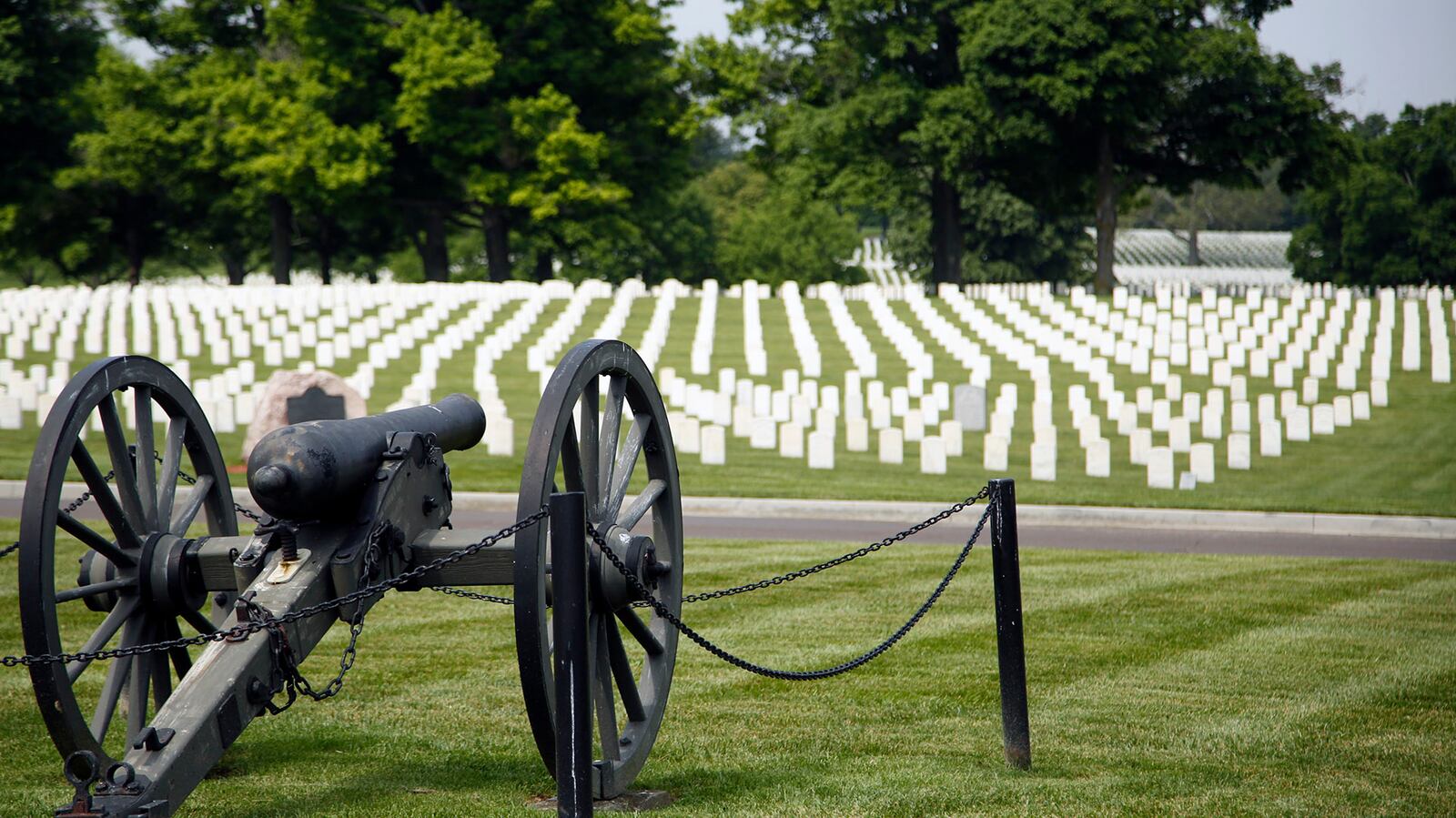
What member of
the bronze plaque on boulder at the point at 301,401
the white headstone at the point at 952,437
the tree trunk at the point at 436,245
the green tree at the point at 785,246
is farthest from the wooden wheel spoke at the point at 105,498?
the green tree at the point at 785,246

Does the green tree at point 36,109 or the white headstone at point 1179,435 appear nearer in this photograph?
the white headstone at point 1179,435

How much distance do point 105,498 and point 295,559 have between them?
2.86 ft

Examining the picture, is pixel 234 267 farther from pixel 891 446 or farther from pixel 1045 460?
pixel 1045 460

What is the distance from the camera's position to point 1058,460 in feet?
59.4

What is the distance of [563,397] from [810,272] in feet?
210

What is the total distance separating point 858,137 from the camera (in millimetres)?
50375

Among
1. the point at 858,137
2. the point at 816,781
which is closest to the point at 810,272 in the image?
the point at 858,137

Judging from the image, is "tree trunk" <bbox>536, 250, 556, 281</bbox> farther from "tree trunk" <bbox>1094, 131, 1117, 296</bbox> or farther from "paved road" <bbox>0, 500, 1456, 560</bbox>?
"paved road" <bbox>0, 500, 1456, 560</bbox>

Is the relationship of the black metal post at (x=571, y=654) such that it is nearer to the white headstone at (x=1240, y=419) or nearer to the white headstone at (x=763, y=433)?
the white headstone at (x=763, y=433)

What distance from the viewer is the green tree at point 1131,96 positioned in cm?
4625

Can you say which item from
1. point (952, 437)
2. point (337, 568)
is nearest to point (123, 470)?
point (337, 568)

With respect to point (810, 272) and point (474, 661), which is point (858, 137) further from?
point (474, 661)

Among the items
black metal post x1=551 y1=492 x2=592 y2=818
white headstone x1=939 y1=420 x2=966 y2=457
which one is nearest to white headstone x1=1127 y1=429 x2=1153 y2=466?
white headstone x1=939 y1=420 x2=966 y2=457

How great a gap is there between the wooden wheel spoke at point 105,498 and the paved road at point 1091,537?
6386 mm
